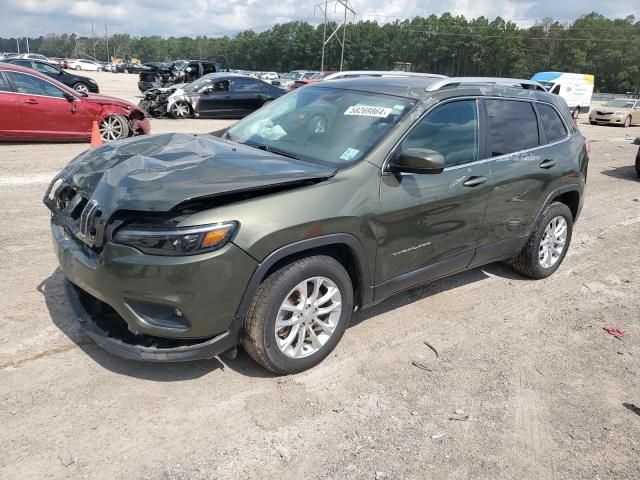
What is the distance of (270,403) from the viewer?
313cm

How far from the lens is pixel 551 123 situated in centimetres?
501

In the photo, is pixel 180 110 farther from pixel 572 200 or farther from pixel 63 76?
pixel 572 200

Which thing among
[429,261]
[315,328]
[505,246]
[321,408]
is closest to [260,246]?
[315,328]

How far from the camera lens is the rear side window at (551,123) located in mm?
4922

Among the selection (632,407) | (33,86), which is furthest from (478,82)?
(33,86)

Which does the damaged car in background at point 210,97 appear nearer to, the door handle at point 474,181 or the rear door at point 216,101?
the rear door at point 216,101

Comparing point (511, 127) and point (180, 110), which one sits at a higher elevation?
point (511, 127)

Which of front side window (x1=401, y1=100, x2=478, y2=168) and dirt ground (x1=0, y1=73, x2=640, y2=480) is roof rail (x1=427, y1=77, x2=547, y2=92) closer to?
front side window (x1=401, y1=100, x2=478, y2=168)

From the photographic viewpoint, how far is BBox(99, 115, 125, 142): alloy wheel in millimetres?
10883

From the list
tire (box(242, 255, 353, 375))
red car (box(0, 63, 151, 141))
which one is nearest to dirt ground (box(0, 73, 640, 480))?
tire (box(242, 255, 353, 375))

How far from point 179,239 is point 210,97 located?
14168 mm

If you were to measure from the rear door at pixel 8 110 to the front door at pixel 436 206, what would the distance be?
886 centimetres

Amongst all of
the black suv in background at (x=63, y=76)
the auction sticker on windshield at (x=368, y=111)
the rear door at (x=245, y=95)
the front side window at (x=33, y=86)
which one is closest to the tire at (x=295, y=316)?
the auction sticker on windshield at (x=368, y=111)

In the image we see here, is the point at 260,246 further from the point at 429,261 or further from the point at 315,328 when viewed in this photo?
the point at 429,261
